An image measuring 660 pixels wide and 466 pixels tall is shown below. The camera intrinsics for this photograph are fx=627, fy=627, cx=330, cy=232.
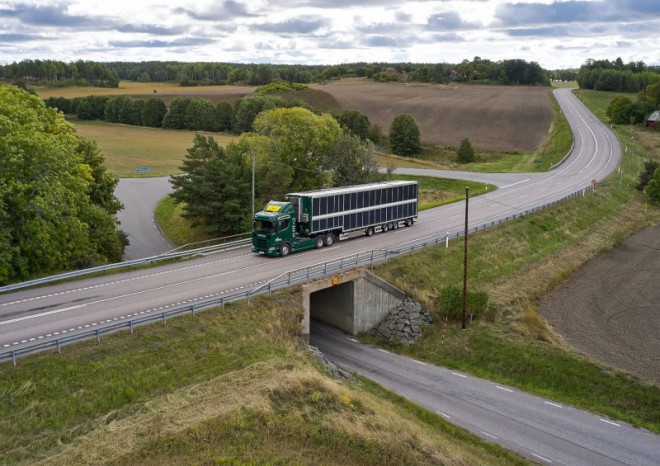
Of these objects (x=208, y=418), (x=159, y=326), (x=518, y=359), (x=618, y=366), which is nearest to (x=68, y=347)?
(x=159, y=326)

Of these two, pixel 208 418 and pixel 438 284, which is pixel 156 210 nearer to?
pixel 438 284

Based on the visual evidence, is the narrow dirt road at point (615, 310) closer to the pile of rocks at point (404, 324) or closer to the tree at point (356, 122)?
the pile of rocks at point (404, 324)

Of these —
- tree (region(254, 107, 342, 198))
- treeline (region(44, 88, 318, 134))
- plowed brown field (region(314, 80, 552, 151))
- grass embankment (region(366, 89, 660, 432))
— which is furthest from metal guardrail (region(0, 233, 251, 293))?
plowed brown field (region(314, 80, 552, 151))

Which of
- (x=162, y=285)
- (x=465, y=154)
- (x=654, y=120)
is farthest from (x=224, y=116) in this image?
(x=162, y=285)

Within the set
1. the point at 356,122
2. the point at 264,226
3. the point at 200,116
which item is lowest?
the point at 264,226

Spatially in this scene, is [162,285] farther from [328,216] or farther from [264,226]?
[328,216]

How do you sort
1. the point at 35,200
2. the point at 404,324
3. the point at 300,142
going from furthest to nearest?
the point at 300,142 → the point at 404,324 → the point at 35,200

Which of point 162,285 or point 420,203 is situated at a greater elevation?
point 162,285
